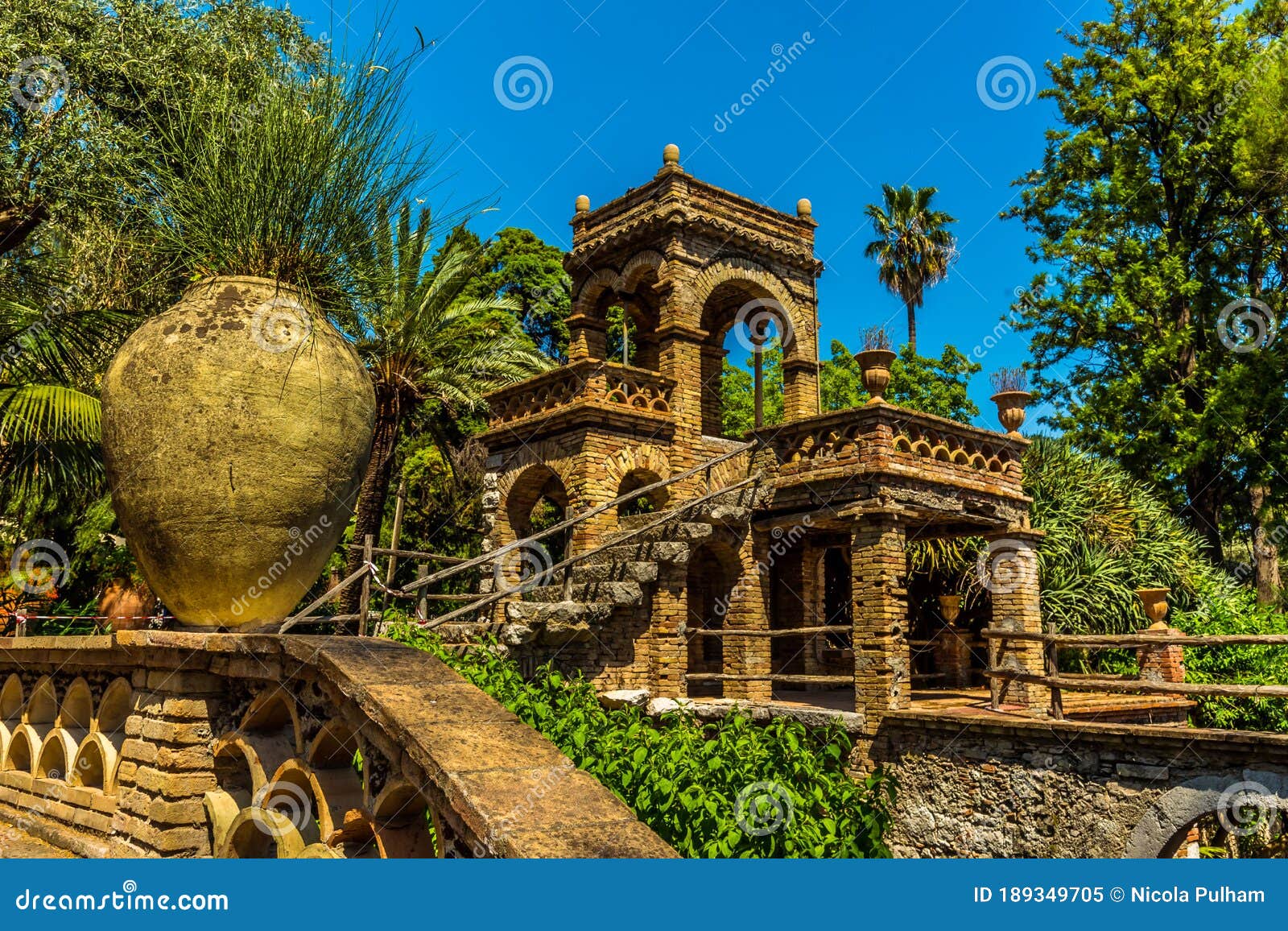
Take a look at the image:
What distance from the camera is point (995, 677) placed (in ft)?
39.1

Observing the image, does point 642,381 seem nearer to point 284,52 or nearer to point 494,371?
point 494,371

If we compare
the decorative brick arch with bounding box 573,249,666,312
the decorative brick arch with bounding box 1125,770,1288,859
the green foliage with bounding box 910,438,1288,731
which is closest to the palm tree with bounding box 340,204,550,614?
the decorative brick arch with bounding box 573,249,666,312

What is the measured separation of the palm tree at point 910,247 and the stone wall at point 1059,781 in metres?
25.5

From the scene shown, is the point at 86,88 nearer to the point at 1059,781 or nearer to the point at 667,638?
the point at 667,638

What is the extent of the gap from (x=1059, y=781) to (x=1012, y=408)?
551 cm

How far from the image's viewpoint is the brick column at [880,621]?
11570mm

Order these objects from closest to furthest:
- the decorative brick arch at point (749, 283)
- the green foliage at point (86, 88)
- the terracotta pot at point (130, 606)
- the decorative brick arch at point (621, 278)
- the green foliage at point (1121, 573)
Result: 1. the green foliage at point (86, 88)
2. the terracotta pot at point (130, 606)
3. the decorative brick arch at point (749, 283)
4. the decorative brick arch at point (621, 278)
5. the green foliage at point (1121, 573)

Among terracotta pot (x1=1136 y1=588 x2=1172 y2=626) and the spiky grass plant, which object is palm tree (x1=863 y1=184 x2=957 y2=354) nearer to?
terracotta pot (x1=1136 y1=588 x2=1172 y2=626)

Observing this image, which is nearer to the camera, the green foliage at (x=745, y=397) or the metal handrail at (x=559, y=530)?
the metal handrail at (x=559, y=530)

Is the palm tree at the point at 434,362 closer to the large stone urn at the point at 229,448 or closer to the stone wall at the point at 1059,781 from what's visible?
the stone wall at the point at 1059,781

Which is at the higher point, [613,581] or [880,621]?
[613,581]

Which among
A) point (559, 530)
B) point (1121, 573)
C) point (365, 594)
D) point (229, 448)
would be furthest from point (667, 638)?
point (1121, 573)

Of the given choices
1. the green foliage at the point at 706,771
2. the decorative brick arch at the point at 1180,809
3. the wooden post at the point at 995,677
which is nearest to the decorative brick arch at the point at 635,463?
the green foliage at the point at 706,771

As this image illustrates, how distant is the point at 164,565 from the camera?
438 cm
